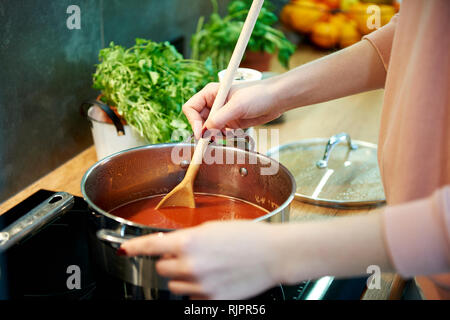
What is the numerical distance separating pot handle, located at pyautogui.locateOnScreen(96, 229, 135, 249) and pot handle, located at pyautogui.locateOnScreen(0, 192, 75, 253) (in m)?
0.19

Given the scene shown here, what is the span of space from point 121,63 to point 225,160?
0.38 m

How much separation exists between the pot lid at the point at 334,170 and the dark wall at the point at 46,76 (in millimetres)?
528

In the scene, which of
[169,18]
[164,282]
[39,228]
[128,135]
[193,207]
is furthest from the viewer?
[169,18]

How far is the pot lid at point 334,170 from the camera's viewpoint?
114 centimetres

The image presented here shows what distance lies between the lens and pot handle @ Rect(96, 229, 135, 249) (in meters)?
0.65

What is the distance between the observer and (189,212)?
37.2 inches

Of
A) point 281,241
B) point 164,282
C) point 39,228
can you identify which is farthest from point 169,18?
point 281,241

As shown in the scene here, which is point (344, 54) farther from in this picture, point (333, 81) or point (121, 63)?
point (121, 63)

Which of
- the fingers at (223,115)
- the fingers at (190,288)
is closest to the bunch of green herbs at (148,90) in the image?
the fingers at (223,115)

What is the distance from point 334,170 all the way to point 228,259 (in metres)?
0.78

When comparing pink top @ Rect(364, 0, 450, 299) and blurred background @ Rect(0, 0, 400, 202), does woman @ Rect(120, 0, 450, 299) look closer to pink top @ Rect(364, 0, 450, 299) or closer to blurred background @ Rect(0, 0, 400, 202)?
pink top @ Rect(364, 0, 450, 299)

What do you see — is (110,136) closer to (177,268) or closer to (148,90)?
(148,90)

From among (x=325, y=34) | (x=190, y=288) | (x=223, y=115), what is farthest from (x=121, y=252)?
(x=325, y=34)
